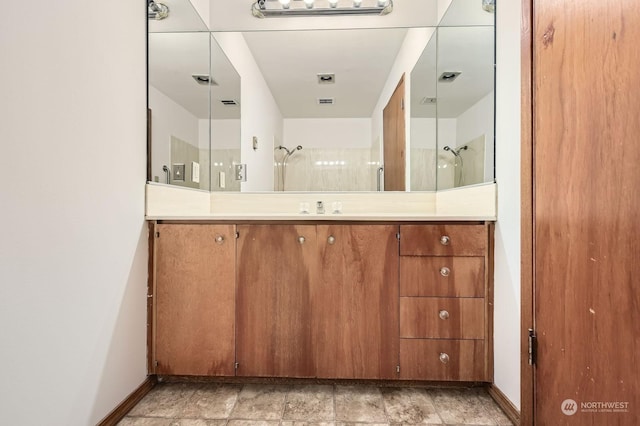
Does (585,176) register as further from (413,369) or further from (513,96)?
(413,369)

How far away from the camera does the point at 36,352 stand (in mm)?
906

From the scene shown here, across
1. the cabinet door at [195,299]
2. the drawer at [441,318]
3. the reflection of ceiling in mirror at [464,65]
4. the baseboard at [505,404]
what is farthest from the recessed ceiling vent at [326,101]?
the baseboard at [505,404]

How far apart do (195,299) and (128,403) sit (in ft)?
1.59

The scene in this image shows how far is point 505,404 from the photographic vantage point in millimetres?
1270

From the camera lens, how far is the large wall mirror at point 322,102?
1.94 metres

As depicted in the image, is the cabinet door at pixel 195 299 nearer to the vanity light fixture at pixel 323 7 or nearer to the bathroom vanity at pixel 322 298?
the bathroom vanity at pixel 322 298

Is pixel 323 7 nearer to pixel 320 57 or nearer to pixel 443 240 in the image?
pixel 320 57

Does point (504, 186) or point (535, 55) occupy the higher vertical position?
point (535, 55)

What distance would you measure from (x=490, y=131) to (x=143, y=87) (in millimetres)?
1656

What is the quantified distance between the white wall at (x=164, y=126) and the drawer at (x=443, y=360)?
1483mm

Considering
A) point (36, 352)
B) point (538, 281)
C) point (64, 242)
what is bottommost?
point (36, 352)

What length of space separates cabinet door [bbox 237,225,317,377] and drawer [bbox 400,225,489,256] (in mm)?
438

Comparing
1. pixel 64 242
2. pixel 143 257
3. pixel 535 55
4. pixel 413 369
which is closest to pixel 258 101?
pixel 143 257

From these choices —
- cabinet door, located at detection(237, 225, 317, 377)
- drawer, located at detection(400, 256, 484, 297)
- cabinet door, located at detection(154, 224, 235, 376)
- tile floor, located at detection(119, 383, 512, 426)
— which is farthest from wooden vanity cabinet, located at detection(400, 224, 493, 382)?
cabinet door, located at detection(154, 224, 235, 376)
